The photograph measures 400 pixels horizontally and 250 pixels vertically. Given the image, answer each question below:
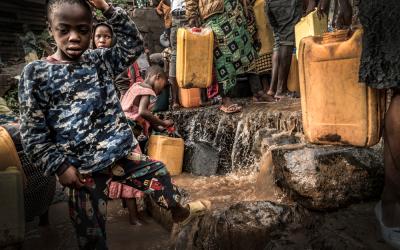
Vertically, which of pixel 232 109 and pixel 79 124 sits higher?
pixel 232 109

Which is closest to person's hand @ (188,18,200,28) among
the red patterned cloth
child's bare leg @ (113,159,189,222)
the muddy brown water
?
the muddy brown water

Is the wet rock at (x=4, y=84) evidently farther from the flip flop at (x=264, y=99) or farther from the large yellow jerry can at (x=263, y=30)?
the flip flop at (x=264, y=99)

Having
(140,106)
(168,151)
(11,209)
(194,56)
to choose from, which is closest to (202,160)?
(168,151)

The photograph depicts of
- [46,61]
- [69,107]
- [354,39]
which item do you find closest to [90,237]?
[69,107]

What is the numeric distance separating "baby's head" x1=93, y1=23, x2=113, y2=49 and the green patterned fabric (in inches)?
71.4

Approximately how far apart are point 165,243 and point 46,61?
1864 mm

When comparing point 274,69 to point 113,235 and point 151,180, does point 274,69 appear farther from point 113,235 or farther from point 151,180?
point 151,180

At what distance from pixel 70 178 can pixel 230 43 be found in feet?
12.2

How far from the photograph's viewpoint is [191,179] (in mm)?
4488

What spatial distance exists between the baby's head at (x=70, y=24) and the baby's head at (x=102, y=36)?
174cm

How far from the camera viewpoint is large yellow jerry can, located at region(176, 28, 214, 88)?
4.97 metres

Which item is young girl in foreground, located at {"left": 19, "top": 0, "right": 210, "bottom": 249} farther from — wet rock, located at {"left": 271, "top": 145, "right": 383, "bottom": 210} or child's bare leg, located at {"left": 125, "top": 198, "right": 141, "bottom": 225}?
child's bare leg, located at {"left": 125, "top": 198, "right": 141, "bottom": 225}

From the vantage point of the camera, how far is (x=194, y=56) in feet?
16.5

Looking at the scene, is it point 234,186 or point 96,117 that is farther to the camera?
point 234,186
